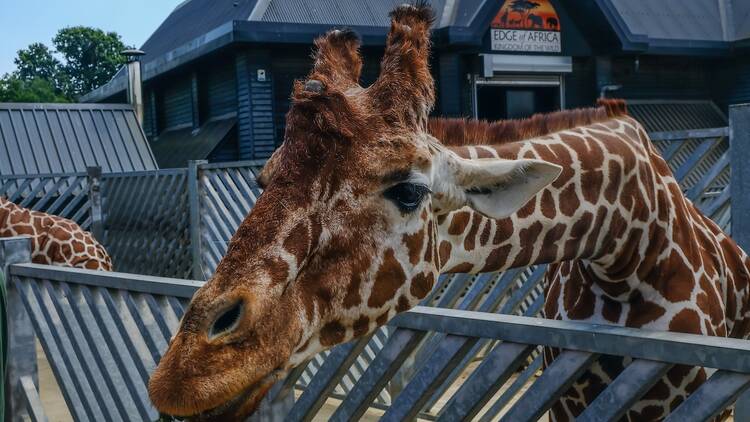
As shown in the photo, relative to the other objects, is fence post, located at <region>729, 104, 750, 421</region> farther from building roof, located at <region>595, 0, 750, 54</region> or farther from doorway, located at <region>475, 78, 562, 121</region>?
building roof, located at <region>595, 0, 750, 54</region>

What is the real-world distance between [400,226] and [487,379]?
1.66ft

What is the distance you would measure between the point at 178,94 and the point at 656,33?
1154 cm

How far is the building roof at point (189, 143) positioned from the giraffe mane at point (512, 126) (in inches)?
490

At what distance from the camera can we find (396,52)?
225 centimetres

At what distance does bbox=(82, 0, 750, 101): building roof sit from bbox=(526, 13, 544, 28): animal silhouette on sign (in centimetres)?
80

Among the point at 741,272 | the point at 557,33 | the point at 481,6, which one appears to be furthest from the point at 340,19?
the point at 741,272

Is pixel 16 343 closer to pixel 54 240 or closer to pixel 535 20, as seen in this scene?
pixel 54 240

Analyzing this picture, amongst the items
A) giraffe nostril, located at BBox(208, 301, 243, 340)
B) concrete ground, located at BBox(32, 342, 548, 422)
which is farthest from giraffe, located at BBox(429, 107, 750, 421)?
concrete ground, located at BBox(32, 342, 548, 422)

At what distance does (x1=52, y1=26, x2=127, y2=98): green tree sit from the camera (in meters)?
64.7

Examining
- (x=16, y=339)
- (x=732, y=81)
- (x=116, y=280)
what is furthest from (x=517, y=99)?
(x=116, y=280)

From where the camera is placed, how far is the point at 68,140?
14992 mm

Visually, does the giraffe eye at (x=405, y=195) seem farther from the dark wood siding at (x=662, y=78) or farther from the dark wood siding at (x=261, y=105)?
the dark wood siding at (x=662, y=78)

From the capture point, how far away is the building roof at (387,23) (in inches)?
554

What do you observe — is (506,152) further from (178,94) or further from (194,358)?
(178,94)
